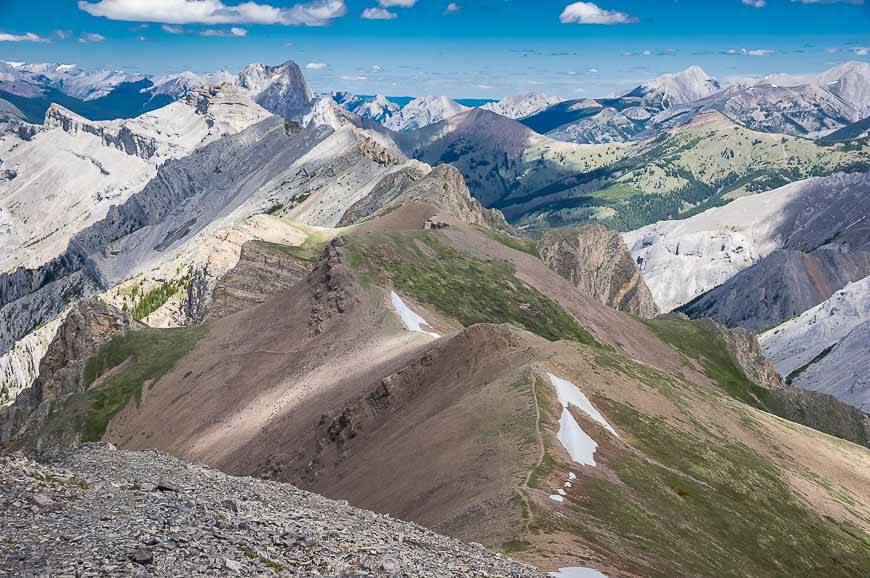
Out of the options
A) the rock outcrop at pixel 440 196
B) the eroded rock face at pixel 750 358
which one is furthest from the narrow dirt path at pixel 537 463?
the rock outcrop at pixel 440 196

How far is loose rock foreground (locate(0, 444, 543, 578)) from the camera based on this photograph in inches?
906

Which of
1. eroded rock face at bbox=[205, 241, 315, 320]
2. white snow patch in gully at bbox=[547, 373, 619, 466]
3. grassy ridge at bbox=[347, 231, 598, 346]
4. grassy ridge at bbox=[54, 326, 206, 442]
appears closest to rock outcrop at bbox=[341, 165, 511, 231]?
grassy ridge at bbox=[347, 231, 598, 346]

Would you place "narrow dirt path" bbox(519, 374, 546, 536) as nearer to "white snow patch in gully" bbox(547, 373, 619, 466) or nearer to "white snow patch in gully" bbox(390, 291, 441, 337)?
"white snow patch in gully" bbox(547, 373, 619, 466)

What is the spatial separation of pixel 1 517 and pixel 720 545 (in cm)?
3441

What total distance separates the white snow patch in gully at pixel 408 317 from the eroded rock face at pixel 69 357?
44.9 metres

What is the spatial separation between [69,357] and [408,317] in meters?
59.3

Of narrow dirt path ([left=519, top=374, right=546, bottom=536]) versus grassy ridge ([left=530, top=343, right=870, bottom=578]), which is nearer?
narrow dirt path ([left=519, top=374, right=546, bottom=536])

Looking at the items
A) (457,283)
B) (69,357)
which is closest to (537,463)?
(457,283)

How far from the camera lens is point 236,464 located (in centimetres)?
7012

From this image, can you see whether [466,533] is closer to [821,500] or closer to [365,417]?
[365,417]

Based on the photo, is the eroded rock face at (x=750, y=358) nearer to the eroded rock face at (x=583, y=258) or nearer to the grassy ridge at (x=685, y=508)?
the eroded rock face at (x=583, y=258)

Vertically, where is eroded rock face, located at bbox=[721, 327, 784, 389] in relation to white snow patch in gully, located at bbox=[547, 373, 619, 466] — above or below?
below

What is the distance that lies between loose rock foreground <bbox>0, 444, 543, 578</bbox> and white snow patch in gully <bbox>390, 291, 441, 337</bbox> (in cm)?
5283

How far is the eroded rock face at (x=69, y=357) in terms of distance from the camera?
4525 inches
